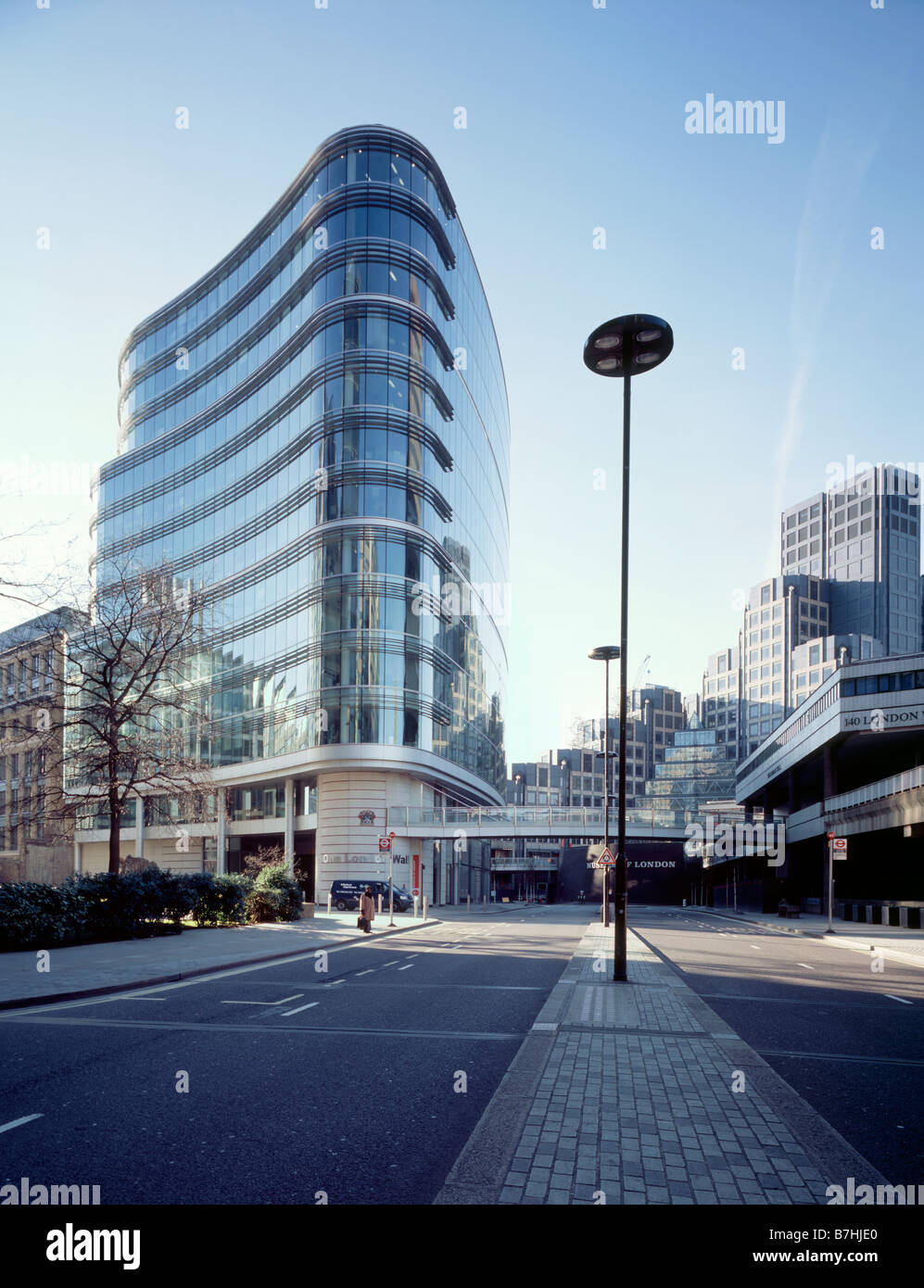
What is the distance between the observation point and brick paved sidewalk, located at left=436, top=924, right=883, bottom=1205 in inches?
191

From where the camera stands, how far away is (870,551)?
146 metres

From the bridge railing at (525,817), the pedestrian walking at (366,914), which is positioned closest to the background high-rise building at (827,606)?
the bridge railing at (525,817)

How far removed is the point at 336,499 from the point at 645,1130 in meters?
48.0

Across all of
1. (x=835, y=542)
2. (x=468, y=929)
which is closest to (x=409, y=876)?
(x=468, y=929)

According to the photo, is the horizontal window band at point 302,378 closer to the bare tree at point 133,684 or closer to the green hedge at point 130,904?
the bare tree at point 133,684

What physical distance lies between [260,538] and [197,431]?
14.4 meters

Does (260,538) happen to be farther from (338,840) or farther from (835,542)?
(835,542)

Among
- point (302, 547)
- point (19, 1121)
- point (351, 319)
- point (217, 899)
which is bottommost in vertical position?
point (217, 899)

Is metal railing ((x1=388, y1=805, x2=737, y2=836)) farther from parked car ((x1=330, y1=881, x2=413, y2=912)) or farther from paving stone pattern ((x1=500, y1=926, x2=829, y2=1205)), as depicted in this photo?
paving stone pattern ((x1=500, y1=926, x2=829, y2=1205))

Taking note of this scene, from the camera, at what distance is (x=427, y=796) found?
59.3 metres

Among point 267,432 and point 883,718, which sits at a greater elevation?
point 267,432

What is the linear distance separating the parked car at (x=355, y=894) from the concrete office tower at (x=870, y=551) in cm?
11132

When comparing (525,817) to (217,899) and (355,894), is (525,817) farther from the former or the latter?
(217,899)

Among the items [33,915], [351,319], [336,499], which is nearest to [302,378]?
[351,319]
